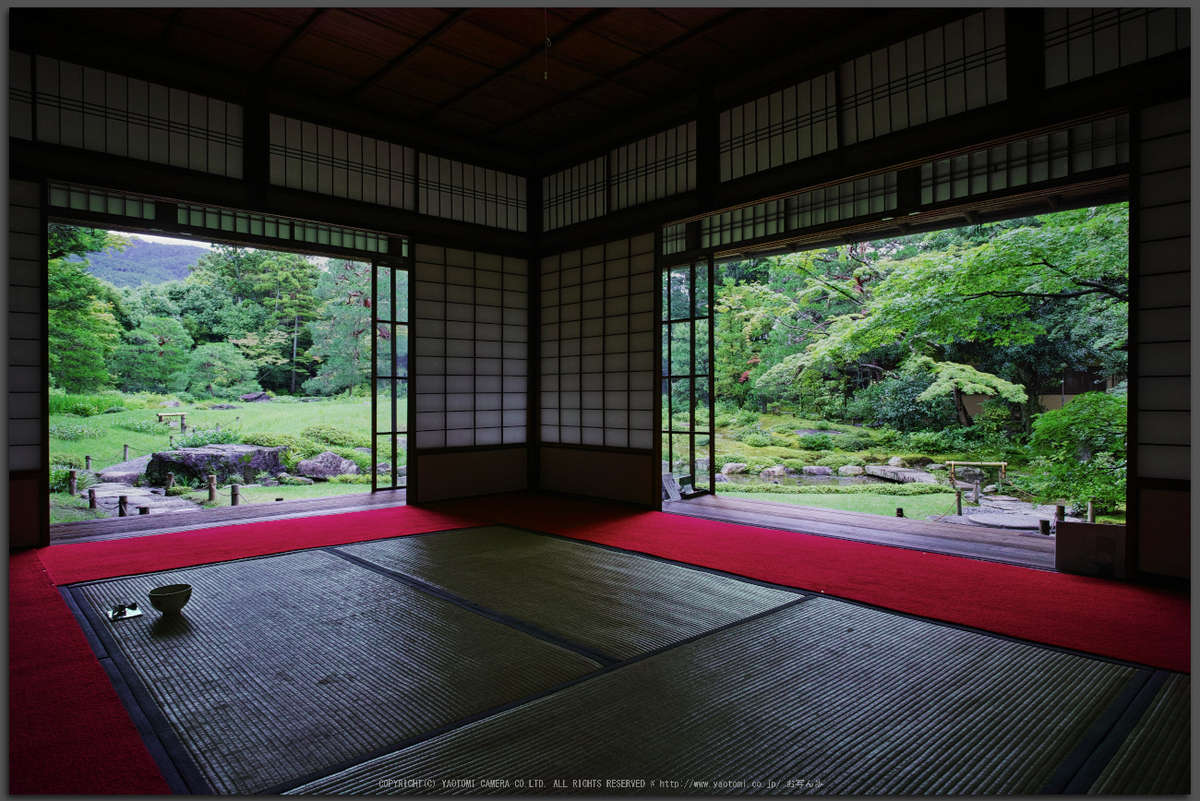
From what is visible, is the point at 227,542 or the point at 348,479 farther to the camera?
the point at 348,479

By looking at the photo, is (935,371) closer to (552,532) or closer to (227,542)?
(552,532)

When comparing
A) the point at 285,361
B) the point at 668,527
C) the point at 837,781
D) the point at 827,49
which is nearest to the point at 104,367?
the point at 285,361

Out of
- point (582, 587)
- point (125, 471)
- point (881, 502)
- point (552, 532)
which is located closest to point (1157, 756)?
point (582, 587)

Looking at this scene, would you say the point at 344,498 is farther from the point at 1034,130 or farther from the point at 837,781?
the point at 1034,130

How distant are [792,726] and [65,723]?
204 centimetres

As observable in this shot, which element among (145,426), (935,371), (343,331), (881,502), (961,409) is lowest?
(881,502)

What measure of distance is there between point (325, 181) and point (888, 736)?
523 centimetres

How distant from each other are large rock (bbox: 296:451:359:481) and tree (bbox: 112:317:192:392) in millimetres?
3257

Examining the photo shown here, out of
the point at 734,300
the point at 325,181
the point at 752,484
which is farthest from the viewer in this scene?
the point at 734,300

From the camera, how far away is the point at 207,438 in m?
10.8

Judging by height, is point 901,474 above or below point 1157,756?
below

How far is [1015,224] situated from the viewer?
8.80 meters

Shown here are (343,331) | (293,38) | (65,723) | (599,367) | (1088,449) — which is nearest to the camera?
(65,723)

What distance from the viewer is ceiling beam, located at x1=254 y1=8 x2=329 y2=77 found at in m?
3.74
